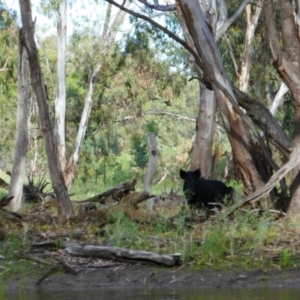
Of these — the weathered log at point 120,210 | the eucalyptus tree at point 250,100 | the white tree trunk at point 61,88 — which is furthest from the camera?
the white tree trunk at point 61,88

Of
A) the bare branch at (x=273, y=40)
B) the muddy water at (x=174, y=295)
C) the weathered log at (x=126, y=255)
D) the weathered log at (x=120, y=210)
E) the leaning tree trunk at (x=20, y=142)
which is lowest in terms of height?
the muddy water at (x=174, y=295)

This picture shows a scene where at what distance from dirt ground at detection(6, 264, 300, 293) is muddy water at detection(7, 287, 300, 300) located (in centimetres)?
24

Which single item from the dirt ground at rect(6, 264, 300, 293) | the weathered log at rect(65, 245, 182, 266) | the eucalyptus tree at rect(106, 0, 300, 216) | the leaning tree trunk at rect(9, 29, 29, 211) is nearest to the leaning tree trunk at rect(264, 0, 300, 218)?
the eucalyptus tree at rect(106, 0, 300, 216)

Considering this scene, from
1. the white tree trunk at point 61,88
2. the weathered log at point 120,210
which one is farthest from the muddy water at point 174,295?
the white tree trunk at point 61,88

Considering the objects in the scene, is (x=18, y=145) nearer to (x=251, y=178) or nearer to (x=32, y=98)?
(x=251, y=178)

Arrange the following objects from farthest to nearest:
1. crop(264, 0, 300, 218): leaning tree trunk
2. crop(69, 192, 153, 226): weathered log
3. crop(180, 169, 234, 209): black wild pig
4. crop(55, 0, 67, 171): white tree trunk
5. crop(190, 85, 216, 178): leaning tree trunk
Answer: crop(55, 0, 67, 171): white tree trunk
crop(190, 85, 216, 178): leaning tree trunk
crop(180, 169, 234, 209): black wild pig
crop(264, 0, 300, 218): leaning tree trunk
crop(69, 192, 153, 226): weathered log

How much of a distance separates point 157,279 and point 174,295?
2.85 ft

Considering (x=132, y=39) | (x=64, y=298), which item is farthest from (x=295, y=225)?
(x=132, y=39)

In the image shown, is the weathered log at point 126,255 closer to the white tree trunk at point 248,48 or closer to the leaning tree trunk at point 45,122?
→ the leaning tree trunk at point 45,122

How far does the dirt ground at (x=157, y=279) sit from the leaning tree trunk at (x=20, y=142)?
565cm

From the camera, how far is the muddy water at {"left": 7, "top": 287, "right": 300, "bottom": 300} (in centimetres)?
779

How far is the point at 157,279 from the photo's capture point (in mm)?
8961

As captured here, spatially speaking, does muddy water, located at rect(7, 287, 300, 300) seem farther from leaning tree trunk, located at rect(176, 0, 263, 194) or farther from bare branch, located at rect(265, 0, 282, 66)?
bare branch, located at rect(265, 0, 282, 66)

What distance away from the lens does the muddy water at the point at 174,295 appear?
7789 mm
